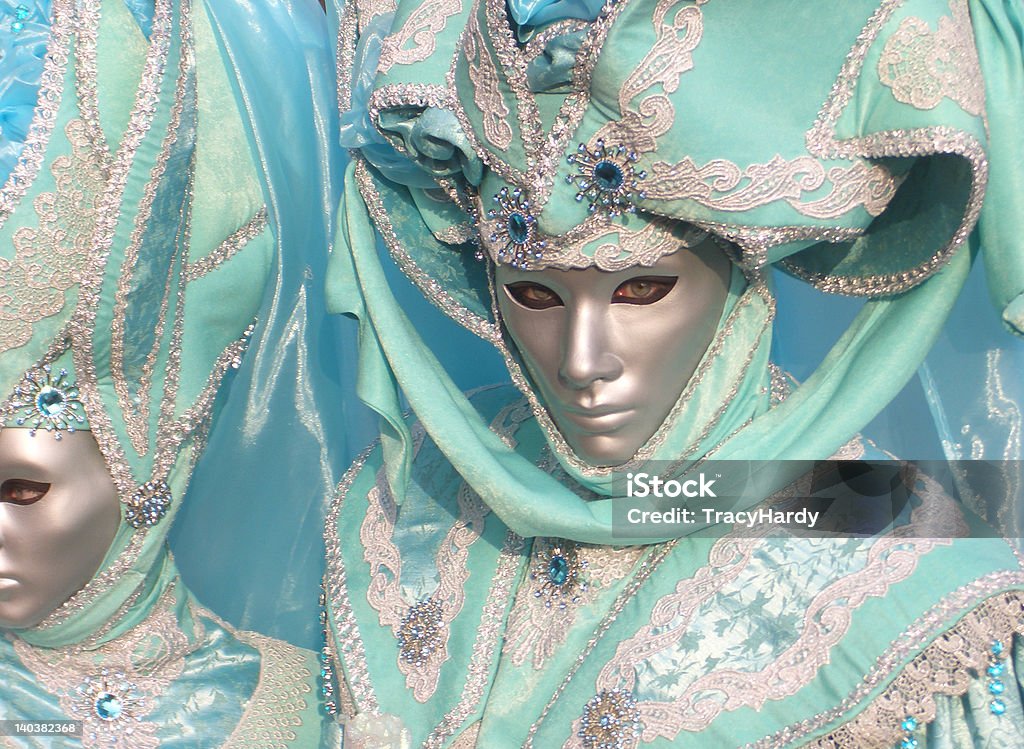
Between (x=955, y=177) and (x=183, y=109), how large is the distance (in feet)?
3.21

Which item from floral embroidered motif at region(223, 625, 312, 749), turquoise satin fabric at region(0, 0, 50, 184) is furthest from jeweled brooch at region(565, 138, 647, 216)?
floral embroidered motif at region(223, 625, 312, 749)

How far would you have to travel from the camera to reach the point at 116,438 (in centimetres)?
180

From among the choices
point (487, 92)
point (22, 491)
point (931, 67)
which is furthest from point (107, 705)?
point (931, 67)

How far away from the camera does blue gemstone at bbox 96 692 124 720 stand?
1881mm

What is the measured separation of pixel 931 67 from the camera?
53.6 inches

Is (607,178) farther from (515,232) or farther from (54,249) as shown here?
(54,249)

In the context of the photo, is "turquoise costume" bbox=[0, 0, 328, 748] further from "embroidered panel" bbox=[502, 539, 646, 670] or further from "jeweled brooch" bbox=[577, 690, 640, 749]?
"jeweled brooch" bbox=[577, 690, 640, 749]

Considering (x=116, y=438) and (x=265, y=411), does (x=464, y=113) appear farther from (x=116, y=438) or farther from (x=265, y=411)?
(x=265, y=411)

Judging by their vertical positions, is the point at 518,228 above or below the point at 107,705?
above

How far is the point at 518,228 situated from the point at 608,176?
0.14 m

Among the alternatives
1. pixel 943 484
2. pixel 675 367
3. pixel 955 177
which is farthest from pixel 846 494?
pixel 955 177

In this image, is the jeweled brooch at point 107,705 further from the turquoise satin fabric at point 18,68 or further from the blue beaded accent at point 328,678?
the turquoise satin fabric at point 18,68

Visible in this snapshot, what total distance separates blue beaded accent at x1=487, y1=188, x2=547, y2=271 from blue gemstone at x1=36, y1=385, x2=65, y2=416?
0.62 m

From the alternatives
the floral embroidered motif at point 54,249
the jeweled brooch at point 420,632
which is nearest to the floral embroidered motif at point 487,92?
the floral embroidered motif at point 54,249
